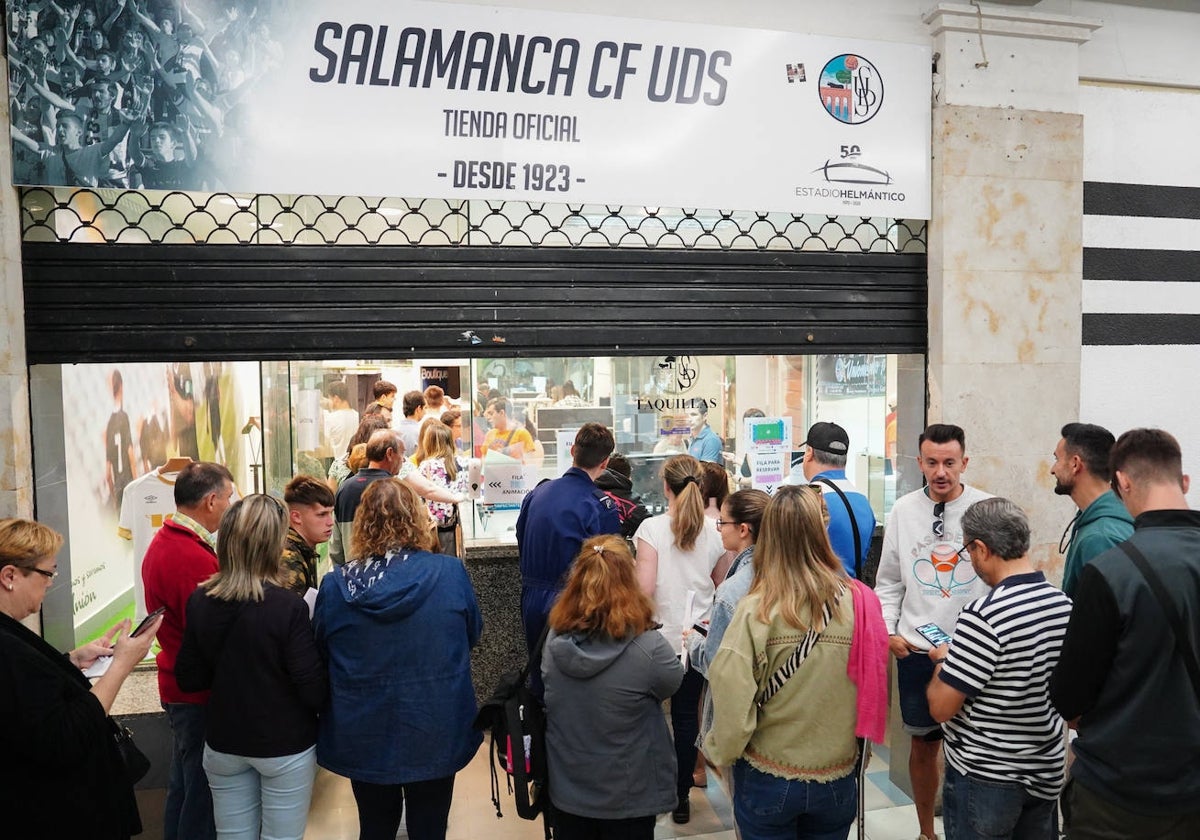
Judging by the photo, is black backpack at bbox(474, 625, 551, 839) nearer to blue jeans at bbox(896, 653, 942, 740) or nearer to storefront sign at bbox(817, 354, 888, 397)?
blue jeans at bbox(896, 653, 942, 740)

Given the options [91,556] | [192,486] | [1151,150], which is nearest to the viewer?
[192,486]

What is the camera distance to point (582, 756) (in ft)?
10.1

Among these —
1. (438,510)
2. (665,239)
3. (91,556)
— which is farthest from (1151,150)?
Answer: (91,556)

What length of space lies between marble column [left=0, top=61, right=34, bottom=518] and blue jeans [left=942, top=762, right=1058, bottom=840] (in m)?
4.08

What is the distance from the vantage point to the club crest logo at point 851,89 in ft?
15.8

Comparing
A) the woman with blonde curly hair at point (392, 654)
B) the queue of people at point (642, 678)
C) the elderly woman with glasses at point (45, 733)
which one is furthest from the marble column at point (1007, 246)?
the elderly woman with glasses at point (45, 733)

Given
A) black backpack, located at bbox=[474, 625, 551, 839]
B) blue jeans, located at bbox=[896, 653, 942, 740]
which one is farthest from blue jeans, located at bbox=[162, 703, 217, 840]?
blue jeans, located at bbox=[896, 653, 942, 740]

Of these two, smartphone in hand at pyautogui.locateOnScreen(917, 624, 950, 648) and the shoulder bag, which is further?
the shoulder bag

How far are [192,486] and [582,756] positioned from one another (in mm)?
1999

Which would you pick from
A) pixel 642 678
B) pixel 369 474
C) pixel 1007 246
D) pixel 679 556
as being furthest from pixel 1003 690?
pixel 369 474

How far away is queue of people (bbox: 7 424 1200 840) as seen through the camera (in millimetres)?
2562

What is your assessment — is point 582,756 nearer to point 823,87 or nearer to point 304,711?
point 304,711

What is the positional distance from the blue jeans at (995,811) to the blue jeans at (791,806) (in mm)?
362

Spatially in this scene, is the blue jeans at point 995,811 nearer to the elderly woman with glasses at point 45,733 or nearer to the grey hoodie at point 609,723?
the grey hoodie at point 609,723
